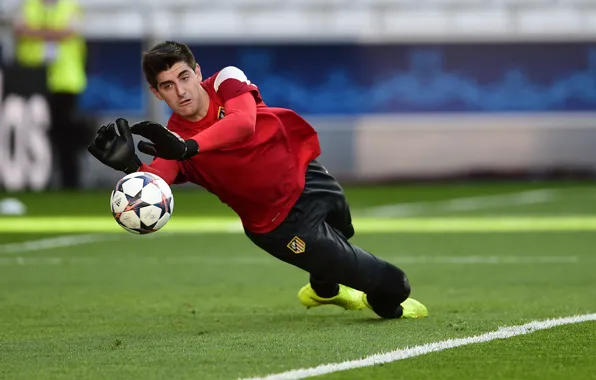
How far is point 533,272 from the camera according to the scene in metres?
10.7

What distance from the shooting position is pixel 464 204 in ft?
59.8

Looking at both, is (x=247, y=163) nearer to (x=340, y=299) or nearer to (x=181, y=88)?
(x=181, y=88)

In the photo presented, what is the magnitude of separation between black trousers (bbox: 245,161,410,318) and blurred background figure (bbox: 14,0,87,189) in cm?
1299

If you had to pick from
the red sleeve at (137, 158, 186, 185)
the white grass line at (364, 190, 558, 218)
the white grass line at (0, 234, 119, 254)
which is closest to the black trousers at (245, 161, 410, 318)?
the red sleeve at (137, 158, 186, 185)

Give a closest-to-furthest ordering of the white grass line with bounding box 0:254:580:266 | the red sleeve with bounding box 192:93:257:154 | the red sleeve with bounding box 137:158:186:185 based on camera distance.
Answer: the red sleeve with bounding box 192:93:257:154 < the red sleeve with bounding box 137:158:186:185 < the white grass line with bounding box 0:254:580:266

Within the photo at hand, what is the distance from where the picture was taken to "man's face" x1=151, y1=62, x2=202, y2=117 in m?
7.12

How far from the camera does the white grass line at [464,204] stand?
680 inches

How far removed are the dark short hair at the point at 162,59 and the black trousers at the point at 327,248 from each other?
3.22ft

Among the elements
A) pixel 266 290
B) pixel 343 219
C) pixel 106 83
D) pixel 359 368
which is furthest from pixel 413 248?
pixel 106 83

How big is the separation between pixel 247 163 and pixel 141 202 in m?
0.66

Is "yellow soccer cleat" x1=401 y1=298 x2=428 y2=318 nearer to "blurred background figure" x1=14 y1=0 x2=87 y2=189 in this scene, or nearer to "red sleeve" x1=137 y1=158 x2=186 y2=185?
"red sleeve" x1=137 y1=158 x2=186 y2=185

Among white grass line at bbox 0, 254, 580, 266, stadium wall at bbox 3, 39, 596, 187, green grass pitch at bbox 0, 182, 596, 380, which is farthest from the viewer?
stadium wall at bbox 3, 39, 596, 187

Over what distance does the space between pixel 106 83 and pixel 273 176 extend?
16.8m

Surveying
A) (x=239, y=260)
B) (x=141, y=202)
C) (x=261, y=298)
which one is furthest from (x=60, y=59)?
(x=141, y=202)
